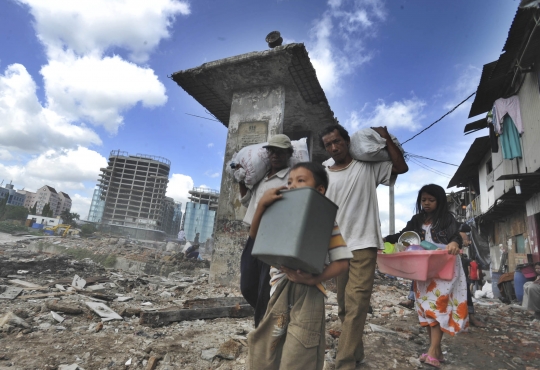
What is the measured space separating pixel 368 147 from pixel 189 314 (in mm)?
2315

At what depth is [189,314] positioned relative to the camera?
288cm

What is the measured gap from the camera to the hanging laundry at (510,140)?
25.0 feet

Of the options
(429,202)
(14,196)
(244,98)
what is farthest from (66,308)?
(14,196)

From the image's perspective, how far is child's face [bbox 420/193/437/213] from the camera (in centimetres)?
233

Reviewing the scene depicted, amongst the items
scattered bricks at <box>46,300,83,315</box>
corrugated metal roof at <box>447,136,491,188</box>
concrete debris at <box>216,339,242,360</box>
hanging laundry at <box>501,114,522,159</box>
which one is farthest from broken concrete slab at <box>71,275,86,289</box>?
corrugated metal roof at <box>447,136,491,188</box>

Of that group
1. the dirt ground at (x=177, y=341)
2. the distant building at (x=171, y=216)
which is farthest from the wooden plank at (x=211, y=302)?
the distant building at (x=171, y=216)

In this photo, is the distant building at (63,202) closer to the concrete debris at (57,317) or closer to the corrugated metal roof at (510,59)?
the concrete debris at (57,317)

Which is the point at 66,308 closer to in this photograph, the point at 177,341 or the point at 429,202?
the point at 177,341

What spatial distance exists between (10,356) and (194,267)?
736cm

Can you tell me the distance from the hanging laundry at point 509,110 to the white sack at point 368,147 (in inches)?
310

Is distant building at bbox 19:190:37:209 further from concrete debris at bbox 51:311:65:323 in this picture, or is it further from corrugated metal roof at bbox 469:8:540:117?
corrugated metal roof at bbox 469:8:540:117

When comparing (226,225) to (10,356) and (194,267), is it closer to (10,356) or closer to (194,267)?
(10,356)

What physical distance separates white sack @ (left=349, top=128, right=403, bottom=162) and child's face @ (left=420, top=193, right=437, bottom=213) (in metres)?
0.63

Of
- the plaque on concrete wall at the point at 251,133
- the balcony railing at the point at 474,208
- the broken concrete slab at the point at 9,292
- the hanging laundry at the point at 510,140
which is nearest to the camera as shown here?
the broken concrete slab at the point at 9,292
